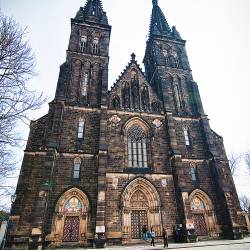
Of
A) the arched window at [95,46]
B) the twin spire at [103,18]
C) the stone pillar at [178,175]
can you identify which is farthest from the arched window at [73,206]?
the twin spire at [103,18]

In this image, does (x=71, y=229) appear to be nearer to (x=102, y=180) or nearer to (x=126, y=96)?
(x=102, y=180)

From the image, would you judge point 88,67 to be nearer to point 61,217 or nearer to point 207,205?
point 61,217

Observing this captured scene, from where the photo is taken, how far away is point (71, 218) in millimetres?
16359

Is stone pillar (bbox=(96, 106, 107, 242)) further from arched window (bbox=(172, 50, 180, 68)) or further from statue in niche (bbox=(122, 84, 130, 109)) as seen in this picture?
arched window (bbox=(172, 50, 180, 68))

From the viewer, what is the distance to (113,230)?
16.1m

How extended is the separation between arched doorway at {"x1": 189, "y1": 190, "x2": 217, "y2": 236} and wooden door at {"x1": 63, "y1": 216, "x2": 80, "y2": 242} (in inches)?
373

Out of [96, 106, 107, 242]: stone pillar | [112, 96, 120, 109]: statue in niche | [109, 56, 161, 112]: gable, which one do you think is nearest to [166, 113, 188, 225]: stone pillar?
[109, 56, 161, 112]: gable

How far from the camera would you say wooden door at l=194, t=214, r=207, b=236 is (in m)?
18.0

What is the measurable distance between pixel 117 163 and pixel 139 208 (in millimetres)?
4075

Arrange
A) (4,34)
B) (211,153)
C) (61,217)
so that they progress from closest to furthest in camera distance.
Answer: (4,34), (61,217), (211,153)

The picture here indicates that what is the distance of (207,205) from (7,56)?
1830cm

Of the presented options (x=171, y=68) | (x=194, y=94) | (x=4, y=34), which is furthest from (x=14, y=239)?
(x=171, y=68)

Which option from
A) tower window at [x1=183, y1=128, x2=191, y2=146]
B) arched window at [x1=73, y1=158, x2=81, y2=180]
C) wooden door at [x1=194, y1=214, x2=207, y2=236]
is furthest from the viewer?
tower window at [x1=183, y1=128, x2=191, y2=146]

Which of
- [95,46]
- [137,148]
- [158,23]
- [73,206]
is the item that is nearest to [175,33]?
[158,23]
